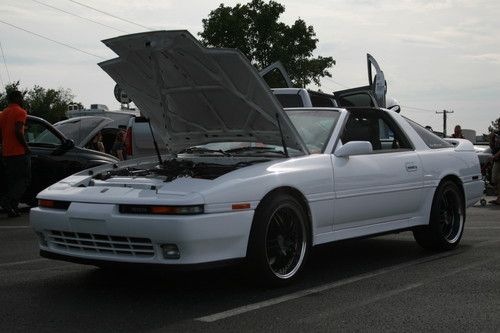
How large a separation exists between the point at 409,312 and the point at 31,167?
7.79 m

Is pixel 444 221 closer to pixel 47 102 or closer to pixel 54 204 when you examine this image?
pixel 54 204

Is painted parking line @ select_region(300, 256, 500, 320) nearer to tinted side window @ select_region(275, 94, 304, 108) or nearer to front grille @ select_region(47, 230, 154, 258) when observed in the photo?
front grille @ select_region(47, 230, 154, 258)

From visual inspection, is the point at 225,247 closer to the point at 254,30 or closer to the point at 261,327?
the point at 261,327

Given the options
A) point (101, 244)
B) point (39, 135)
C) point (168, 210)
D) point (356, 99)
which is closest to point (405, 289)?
point (168, 210)

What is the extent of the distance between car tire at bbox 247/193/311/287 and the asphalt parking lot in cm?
14

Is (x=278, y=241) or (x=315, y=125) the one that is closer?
(x=278, y=241)

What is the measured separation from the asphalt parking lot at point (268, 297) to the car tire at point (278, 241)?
0.46 feet

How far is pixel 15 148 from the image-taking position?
10.1 metres

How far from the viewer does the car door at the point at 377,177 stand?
5809mm

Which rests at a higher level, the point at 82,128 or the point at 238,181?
the point at 82,128

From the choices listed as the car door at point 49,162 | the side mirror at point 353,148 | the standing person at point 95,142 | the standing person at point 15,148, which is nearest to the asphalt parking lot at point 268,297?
the side mirror at point 353,148

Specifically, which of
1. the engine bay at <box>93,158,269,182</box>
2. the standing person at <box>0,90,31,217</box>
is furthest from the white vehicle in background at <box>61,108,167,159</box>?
the engine bay at <box>93,158,269,182</box>

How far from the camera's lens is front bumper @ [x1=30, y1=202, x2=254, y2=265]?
15.3ft

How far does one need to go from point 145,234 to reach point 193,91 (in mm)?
1805
